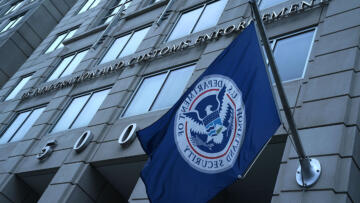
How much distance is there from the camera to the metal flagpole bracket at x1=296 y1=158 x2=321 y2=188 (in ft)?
25.4

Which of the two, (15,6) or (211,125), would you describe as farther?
(15,6)

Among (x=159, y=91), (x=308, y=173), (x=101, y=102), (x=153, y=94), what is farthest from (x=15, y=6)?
(x=308, y=173)

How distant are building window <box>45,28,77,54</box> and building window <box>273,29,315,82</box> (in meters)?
17.3

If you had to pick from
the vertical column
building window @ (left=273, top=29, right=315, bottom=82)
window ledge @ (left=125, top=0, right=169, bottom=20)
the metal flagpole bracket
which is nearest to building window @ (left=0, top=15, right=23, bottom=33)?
window ledge @ (left=125, top=0, right=169, bottom=20)

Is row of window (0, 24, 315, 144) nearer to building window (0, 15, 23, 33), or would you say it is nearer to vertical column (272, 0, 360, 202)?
vertical column (272, 0, 360, 202)

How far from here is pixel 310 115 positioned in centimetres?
915

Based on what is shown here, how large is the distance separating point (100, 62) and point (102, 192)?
7551mm

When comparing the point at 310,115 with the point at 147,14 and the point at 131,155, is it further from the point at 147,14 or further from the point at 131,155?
the point at 147,14

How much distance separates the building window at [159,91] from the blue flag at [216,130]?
5.87 meters

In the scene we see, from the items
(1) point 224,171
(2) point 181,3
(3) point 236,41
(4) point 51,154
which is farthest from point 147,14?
(1) point 224,171

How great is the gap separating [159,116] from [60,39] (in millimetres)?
16366

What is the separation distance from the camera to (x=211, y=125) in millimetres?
7211

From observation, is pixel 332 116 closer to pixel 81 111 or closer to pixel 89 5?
pixel 81 111

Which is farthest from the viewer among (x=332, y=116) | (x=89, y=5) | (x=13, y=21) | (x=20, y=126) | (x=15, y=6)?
(x=15, y=6)
